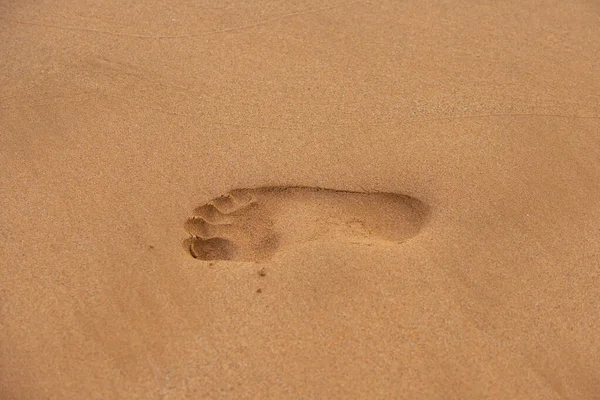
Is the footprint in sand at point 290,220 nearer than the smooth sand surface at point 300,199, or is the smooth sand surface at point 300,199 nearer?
the smooth sand surface at point 300,199

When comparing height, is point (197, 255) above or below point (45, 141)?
below

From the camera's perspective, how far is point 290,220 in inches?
87.8

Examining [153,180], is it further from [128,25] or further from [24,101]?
[128,25]

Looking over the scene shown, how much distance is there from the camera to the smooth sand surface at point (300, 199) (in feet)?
6.14

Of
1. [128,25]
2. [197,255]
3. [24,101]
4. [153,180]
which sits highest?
[128,25]

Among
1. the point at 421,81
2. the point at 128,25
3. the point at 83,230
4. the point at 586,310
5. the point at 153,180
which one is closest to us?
the point at 586,310

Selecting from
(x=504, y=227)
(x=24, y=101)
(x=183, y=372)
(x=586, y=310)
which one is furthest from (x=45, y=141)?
(x=586, y=310)

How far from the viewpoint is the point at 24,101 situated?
8.73 ft

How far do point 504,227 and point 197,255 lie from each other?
111cm

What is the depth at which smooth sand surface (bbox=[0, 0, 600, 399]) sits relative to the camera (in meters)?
1.87

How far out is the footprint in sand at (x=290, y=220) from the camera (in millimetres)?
2150

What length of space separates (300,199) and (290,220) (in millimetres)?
117

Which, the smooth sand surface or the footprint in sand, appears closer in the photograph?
the smooth sand surface

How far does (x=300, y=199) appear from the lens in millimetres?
2311
